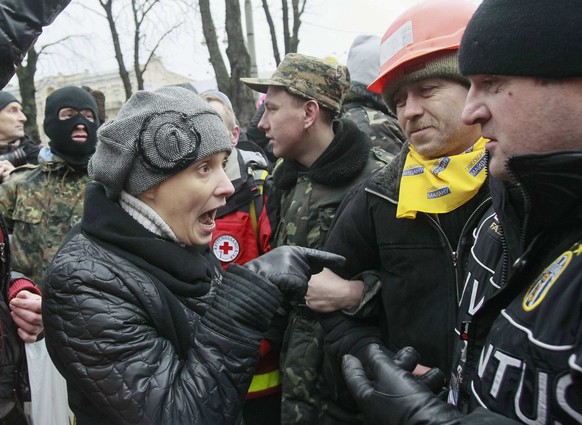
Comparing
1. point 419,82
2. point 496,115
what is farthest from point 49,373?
point 496,115

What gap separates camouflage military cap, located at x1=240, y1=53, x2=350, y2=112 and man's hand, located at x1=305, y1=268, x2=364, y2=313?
131 centimetres

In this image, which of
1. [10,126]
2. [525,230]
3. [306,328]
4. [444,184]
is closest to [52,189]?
[10,126]

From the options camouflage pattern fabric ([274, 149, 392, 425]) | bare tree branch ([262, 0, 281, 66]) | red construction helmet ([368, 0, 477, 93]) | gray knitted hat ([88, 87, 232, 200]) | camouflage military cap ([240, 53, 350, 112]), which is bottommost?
camouflage pattern fabric ([274, 149, 392, 425])

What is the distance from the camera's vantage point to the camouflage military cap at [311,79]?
A: 127 inches

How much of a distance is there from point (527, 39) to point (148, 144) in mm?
1205

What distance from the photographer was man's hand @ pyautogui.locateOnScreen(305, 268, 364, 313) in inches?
90.0

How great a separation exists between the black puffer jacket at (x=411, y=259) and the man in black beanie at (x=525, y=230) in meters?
0.47

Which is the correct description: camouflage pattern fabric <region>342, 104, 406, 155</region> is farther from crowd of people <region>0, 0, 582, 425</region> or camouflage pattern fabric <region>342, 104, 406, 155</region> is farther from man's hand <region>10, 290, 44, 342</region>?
man's hand <region>10, 290, 44, 342</region>

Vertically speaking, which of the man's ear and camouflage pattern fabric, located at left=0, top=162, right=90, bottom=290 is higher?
the man's ear

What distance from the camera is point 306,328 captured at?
9.14 ft

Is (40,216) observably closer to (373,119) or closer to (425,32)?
(373,119)

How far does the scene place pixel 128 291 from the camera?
1.69 meters

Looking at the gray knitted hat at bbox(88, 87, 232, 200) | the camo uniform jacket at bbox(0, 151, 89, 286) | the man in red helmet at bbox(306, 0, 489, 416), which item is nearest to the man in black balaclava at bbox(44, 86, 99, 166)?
the camo uniform jacket at bbox(0, 151, 89, 286)

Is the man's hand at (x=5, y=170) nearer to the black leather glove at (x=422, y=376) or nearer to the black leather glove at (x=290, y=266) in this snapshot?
the black leather glove at (x=290, y=266)
